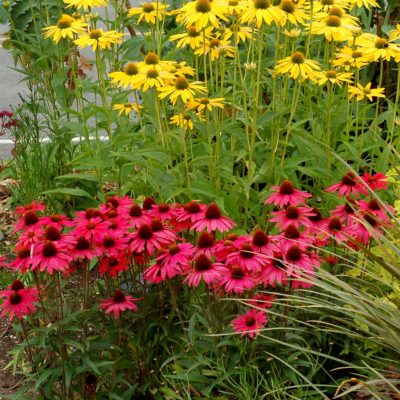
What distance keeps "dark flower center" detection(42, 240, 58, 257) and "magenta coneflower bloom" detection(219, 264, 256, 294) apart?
0.54 meters

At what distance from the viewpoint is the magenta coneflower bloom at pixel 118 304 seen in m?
3.08

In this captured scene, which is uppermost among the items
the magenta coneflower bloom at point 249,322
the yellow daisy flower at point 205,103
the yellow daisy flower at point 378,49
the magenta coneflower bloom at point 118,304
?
the yellow daisy flower at point 378,49

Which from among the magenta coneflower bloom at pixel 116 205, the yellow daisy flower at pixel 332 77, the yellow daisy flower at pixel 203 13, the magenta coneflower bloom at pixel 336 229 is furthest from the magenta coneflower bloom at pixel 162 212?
the yellow daisy flower at pixel 332 77

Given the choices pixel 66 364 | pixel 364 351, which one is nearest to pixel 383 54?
pixel 364 351

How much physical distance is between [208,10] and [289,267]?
50.6 inches

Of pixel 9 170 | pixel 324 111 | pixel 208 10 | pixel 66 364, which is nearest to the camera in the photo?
pixel 66 364

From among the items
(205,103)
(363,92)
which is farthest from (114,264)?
(363,92)

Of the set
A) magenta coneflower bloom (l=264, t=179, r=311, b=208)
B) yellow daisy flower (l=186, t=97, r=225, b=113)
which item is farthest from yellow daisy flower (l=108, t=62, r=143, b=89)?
magenta coneflower bloom (l=264, t=179, r=311, b=208)

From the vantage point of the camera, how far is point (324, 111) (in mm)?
4332

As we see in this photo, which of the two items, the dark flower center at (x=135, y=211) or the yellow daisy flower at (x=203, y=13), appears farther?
the yellow daisy flower at (x=203, y=13)

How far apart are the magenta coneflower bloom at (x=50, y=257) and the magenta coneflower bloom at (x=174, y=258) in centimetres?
31

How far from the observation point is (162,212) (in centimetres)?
322

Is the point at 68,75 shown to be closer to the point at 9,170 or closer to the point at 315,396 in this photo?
the point at 9,170

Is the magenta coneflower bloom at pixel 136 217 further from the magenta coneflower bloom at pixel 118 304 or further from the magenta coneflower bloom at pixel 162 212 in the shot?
the magenta coneflower bloom at pixel 118 304
